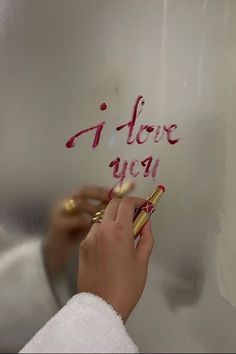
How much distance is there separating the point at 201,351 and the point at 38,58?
0.36 meters

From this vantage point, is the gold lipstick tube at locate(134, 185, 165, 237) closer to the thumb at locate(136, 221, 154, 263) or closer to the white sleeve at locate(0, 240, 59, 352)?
the thumb at locate(136, 221, 154, 263)

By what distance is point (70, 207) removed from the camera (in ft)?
1.98

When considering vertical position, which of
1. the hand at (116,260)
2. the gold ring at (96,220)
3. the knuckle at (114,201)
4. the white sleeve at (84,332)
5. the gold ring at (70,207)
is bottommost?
the white sleeve at (84,332)

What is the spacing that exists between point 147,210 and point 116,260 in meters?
0.07

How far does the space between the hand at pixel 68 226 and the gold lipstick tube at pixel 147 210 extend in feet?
0.13

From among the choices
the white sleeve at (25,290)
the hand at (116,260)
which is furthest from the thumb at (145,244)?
the white sleeve at (25,290)

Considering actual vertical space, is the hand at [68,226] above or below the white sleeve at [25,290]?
above

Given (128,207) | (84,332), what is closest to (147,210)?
(128,207)

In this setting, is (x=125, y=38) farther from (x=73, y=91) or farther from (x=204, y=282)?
(x=204, y=282)

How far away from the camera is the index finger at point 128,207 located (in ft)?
1.85

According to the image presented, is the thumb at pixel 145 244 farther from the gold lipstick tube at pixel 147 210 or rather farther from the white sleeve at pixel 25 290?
the white sleeve at pixel 25 290

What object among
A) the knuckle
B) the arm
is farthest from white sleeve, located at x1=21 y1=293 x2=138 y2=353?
the knuckle

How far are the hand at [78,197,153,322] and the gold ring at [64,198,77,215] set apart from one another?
0.04 meters

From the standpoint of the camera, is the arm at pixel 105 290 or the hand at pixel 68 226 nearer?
the arm at pixel 105 290
